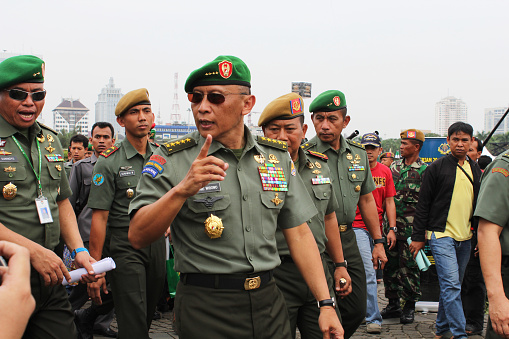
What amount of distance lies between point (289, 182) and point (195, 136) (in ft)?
2.14

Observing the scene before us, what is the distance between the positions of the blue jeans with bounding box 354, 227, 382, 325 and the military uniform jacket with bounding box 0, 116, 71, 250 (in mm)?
4081

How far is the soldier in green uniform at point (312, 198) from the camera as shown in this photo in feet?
14.7

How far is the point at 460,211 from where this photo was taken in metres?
6.75

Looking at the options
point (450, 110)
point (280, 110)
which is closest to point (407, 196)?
point (280, 110)

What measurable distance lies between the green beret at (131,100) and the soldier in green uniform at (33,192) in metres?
1.67

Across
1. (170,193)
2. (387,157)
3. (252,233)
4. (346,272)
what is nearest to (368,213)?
(346,272)

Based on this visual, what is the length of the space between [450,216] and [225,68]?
455 cm

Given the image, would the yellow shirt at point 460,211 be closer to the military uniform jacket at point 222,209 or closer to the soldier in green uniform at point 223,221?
the soldier in green uniform at point 223,221

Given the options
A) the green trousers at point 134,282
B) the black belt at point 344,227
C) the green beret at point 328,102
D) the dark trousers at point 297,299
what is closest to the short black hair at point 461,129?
the green beret at point 328,102

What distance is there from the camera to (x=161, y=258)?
5.33 metres

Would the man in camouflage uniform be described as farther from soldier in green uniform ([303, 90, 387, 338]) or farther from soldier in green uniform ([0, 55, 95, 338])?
soldier in green uniform ([0, 55, 95, 338])

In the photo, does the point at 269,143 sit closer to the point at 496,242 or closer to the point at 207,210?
the point at 207,210

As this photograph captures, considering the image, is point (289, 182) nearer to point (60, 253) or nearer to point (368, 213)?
point (60, 253)

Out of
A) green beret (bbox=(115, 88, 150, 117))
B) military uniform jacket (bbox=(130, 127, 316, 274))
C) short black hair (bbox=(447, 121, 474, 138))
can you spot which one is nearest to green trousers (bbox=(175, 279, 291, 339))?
military uniform jacket (bbox=(130, 127, 316, 274))
